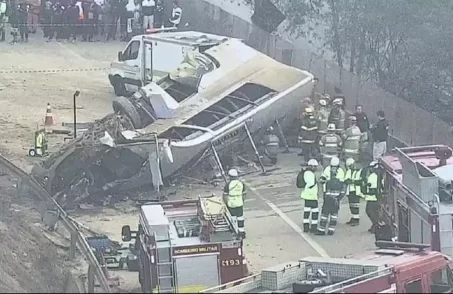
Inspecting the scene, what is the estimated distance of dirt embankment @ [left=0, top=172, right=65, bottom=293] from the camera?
1543cm

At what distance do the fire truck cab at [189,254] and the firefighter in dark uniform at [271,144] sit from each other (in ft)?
27.7

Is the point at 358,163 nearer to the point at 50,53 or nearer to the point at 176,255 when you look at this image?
the point at 176,255

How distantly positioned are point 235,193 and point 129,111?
16.3ft

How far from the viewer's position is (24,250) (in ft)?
57.2

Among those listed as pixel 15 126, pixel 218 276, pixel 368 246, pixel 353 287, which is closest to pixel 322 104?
pixel 368 246

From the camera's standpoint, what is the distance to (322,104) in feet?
79.2

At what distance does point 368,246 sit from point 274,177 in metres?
4.84

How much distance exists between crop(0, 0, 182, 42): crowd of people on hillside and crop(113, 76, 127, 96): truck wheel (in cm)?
609

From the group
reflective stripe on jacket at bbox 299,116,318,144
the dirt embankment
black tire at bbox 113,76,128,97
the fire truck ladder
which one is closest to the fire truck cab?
the fire truck ladder

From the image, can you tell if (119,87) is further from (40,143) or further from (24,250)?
(24,250)

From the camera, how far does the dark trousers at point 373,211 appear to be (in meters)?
18.9

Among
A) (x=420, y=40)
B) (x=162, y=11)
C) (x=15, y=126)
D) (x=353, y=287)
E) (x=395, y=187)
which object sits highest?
(x=162, y=11)

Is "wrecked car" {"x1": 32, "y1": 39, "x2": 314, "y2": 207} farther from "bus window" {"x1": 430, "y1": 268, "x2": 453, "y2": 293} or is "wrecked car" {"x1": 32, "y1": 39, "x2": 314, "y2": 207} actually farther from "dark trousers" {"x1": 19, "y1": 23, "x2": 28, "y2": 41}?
"dark trousers" {"x1": 19, "y1": 23, "x2": 28, "y2": 41}

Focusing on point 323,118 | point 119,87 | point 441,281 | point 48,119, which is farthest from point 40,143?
point 441,281
